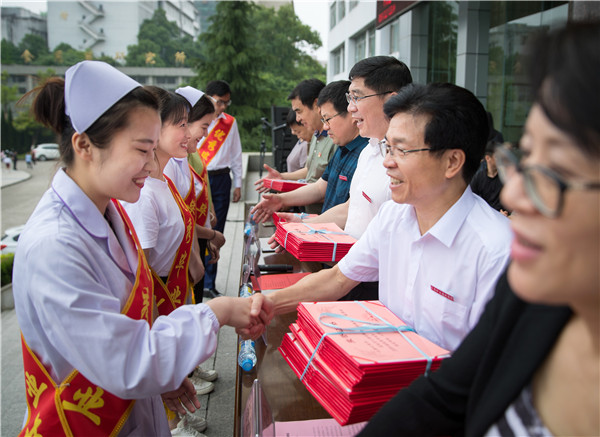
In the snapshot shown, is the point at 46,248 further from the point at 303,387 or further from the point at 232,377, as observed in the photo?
the point at 232,377

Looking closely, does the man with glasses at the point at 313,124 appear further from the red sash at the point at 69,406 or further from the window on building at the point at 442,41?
the window on building at the point at 442,41

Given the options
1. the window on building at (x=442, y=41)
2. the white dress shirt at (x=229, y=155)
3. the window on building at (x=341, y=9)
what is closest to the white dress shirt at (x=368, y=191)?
the white dress shirt at (x=229, y=155)

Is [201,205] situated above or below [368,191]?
below

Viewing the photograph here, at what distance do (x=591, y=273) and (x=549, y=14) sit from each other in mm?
7089

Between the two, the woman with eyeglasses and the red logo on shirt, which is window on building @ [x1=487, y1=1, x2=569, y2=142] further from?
the woman with eyeglasses

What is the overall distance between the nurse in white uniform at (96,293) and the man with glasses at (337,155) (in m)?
Result: 1.74

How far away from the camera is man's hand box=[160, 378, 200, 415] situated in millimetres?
1570

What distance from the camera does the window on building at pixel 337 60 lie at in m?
24.0

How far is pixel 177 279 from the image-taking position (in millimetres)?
2314

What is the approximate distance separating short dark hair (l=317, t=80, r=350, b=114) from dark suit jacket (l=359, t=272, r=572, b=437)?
243cm

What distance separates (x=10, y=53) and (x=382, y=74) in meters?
43.3

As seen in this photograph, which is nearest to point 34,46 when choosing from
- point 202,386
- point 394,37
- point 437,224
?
point 394,37

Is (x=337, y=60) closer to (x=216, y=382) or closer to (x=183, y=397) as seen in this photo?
(x=216, y=382)

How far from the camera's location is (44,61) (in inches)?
1507
